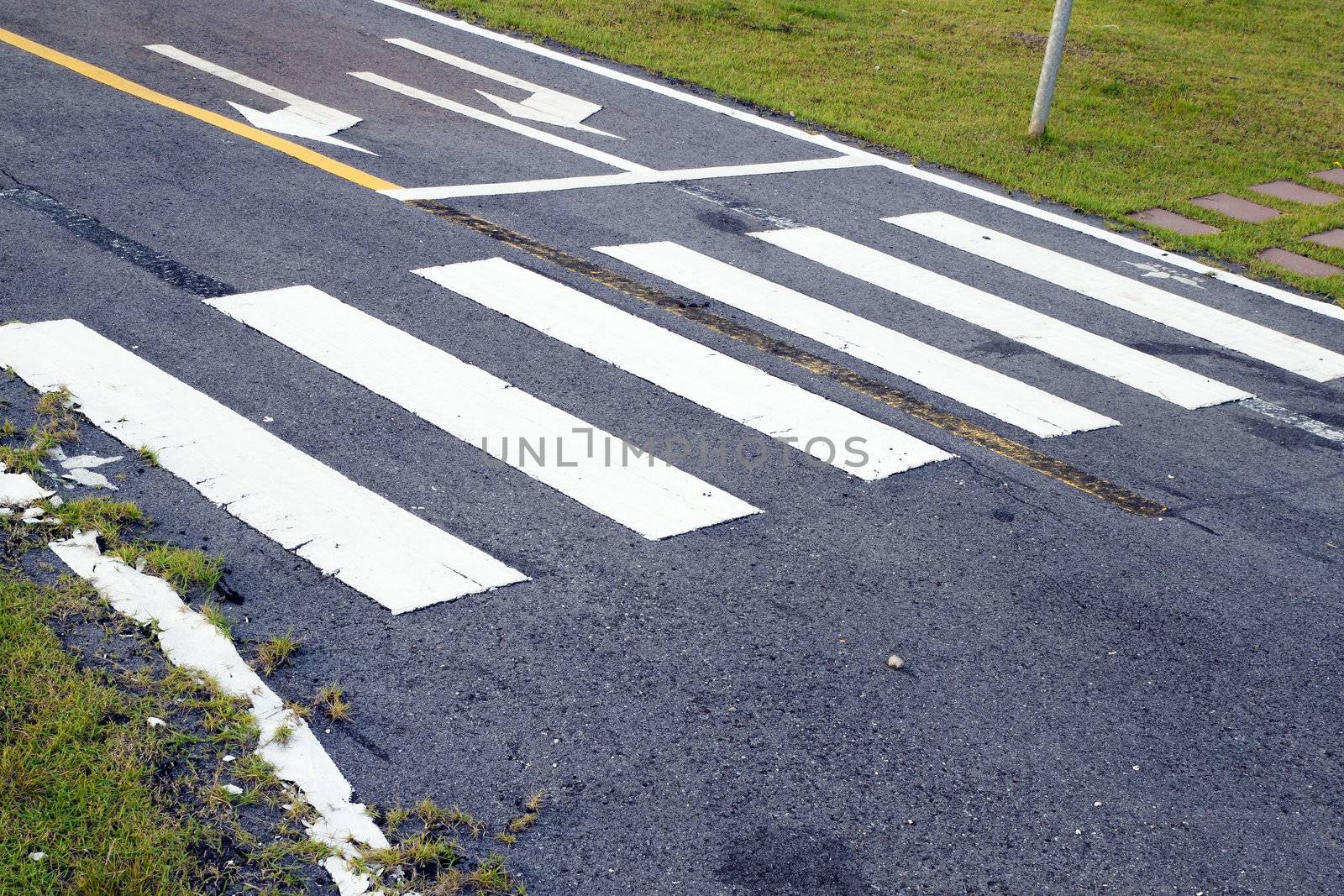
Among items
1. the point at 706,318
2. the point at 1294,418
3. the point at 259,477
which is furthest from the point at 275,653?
the point at 1294,418

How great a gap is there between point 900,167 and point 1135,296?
2691 millimetres

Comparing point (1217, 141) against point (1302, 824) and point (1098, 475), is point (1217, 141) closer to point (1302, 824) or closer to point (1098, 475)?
point (1098, 475)

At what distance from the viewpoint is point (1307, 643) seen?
514 cm

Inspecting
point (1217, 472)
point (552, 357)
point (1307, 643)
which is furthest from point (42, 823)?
point (1217, 472)

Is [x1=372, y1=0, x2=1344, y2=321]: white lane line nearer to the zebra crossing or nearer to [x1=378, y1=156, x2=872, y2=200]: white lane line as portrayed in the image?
[x1=378, y1=156, x2=872, y2=200]: white lane line

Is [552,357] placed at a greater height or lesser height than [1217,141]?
lesser

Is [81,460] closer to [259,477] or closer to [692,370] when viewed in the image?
[259,477]

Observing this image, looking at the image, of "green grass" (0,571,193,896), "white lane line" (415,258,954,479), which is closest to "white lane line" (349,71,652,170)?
"white lane line" (415,258,954,479)

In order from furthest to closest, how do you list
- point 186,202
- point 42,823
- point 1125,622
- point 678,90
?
point 678,90 → point 186,202 → point 1125,622 → point 42,823

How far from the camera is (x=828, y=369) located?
23.0 ft

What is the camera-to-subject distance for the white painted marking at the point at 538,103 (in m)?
10.9

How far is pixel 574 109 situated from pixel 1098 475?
6.50 meters

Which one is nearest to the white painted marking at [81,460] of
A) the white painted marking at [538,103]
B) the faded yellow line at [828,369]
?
the faded yellow line at [828,369]

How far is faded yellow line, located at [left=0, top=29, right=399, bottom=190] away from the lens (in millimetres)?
9000
